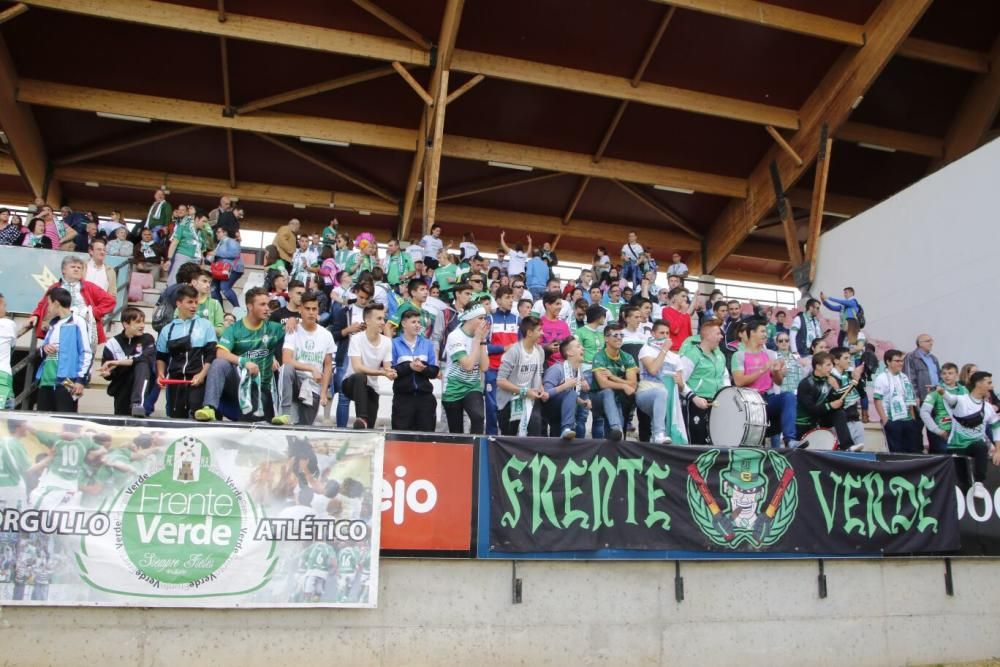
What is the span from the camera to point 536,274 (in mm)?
16062

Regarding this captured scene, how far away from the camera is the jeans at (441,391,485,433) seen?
313 inches

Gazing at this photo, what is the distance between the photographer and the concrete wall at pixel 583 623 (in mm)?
5863

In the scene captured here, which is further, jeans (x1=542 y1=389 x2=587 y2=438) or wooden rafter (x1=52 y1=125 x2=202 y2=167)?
wooden rafter (x1=52 y1=125 x2=202 y2=167)

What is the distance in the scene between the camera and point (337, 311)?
10.9 metres

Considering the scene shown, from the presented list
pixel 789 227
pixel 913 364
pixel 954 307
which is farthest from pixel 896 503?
pixel 789 227

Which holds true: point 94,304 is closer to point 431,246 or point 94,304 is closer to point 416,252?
point 416,252

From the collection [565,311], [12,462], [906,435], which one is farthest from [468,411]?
[906,435]

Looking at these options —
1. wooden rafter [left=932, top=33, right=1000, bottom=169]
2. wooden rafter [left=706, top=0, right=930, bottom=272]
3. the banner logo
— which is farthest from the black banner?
wooden rafter [left=932, top=33, right=1000, bottom=169]

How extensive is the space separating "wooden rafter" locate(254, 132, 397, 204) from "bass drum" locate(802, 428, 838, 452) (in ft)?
51.2

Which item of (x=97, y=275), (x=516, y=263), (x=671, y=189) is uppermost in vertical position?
(x=671, y=189)

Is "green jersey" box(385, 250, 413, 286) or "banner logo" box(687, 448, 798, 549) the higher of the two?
"green jersey" box(385, 250, 413, 286)

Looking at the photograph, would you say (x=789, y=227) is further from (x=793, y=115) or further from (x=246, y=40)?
(x=246, y=40)

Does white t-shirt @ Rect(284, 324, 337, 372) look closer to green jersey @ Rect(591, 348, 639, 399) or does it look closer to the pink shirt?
the pink shirt

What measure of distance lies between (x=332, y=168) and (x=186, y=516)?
645 inches
